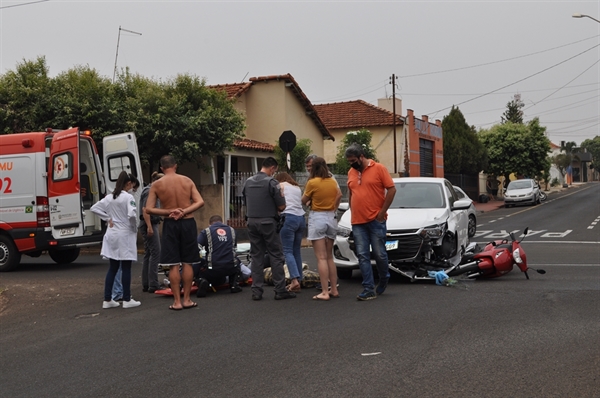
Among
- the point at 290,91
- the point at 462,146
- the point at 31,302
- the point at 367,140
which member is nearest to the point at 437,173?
the point at 462,146

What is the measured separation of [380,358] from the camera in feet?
19.2

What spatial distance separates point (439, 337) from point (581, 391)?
1791 millimetres

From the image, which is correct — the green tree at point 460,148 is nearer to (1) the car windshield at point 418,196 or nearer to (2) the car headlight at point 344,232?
(1) the car windshield at point 418,196

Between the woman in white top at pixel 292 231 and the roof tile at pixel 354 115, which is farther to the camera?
the roof tile at pixel 354 115

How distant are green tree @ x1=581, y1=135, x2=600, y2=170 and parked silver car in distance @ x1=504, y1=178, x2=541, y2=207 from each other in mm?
112247

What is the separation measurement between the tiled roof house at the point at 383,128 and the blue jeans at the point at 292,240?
2966 cm

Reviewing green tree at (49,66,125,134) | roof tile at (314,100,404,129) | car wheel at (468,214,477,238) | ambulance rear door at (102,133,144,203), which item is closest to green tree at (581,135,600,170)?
roof tile at (314,100,404,129)

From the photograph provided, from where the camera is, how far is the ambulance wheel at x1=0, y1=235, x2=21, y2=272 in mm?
14227

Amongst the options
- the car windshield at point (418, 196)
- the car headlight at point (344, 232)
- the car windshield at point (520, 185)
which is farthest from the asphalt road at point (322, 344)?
the car windshield at point (520, 185)

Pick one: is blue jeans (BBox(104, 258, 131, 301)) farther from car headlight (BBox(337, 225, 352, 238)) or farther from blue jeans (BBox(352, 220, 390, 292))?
car headlight (BBox(337, 225, 352, 238))

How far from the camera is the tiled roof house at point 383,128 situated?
136 feet

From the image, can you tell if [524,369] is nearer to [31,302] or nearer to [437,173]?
[31,302]

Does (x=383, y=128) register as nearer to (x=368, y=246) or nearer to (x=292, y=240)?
(x=292, y=240)

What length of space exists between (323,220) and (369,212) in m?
0.61
